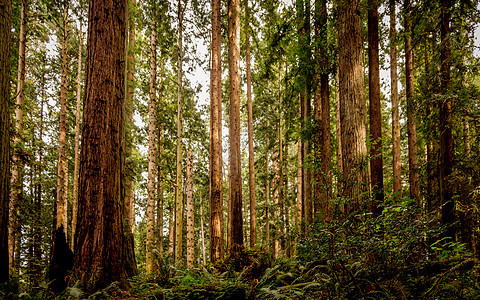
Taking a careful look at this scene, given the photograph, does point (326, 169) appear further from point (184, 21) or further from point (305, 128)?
point (184, 21)

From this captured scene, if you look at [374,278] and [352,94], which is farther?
[352,94]

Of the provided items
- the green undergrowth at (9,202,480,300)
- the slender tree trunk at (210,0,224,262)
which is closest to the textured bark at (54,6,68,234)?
the slender tree trunk at (210,0,224,262)

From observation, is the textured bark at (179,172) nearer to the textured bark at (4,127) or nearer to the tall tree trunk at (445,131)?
the textured bark at (4,127)

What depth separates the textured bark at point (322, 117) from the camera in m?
8.64

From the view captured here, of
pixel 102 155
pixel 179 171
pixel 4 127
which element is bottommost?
pixel 102 155

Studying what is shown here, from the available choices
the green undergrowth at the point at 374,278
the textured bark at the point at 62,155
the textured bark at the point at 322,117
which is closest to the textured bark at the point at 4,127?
the green undergrowth at the point at 374,278

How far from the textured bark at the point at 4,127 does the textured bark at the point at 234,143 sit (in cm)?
569

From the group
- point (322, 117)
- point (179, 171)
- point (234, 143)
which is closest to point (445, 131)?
point (322, 117)

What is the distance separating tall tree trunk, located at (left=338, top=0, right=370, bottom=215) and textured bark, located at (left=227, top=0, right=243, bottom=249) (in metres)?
3.78

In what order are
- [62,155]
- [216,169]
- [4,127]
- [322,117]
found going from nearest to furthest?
[4,127]
[216,169]
[322,117]
[62,155]

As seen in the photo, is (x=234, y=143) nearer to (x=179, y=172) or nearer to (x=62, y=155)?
(x=179, y=172)

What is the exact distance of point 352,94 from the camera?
5.79 metres

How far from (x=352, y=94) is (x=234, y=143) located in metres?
4.27

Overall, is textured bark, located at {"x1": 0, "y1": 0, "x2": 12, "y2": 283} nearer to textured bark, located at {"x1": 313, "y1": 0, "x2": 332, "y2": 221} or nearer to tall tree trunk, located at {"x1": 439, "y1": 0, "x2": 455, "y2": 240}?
textured bark, located at {"x1": 313, "y1": 0, "x2": 332, "y2": 221}
